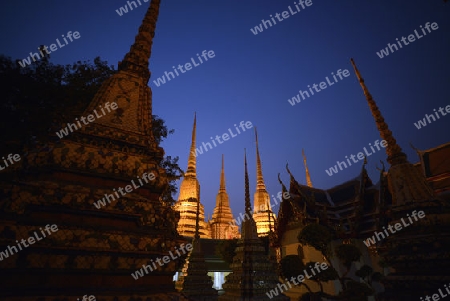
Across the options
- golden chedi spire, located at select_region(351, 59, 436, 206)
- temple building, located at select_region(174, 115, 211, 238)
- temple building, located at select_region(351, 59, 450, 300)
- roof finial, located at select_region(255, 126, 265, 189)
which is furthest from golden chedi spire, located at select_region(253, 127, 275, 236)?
temple building, located at select_region(351, 59, 450, 300)

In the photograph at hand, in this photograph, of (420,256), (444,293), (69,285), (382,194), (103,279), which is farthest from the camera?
(382,194)

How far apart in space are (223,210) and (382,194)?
79.5ft

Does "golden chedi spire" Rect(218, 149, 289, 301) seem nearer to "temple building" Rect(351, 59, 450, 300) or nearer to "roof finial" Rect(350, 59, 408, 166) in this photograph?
"temple building" Rect(351, 59, 450, 300)

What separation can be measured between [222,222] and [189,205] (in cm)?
714

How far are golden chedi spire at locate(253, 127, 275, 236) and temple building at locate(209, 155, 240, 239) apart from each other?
12.2ft

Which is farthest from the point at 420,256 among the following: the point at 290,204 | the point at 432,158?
the point at 432,158

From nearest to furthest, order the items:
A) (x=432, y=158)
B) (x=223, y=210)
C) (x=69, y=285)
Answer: (x=69, y=285), (x=432, y=158), (x=223, y=210)

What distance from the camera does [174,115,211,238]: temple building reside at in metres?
26.3

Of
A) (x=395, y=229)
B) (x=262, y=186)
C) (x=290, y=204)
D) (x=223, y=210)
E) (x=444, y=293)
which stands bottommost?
(x=444, y=293)

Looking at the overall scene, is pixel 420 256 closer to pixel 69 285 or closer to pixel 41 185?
pixel 69 285

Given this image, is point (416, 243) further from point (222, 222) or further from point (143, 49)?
point (222, 222)

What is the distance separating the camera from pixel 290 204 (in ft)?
53.5

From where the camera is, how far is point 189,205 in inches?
1117

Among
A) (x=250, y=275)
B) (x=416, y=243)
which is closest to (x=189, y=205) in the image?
(x=250, y=275)
